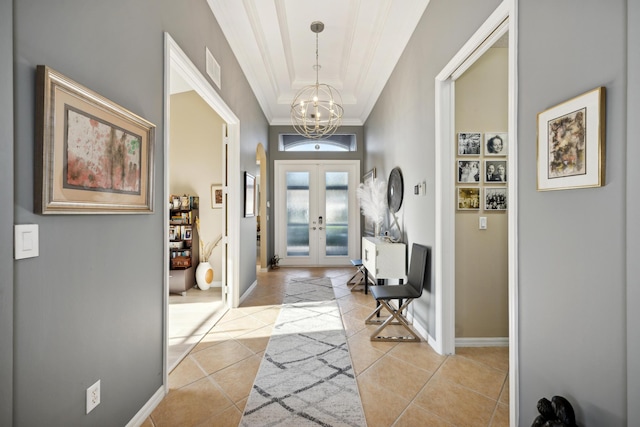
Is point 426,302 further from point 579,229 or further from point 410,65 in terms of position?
point 410,65

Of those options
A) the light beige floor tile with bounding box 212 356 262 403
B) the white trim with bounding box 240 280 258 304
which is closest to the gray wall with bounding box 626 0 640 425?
the light beige floor tile with bounding box 212 356 262 403

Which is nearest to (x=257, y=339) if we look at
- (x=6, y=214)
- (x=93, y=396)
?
(x=93, y=396)

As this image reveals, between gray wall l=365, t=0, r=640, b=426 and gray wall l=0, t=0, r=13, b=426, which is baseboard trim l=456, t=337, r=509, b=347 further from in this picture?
gray wall l=0, t=0, r=13, b=426

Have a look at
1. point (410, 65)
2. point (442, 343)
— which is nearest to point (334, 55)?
point (410, 65)

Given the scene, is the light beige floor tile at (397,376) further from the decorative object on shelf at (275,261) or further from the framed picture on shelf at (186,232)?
the decorative object on shelf at (275,261)

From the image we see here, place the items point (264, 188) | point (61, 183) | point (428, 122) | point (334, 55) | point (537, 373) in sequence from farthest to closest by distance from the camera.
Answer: point (264, 188)
point (334, 55)
point (428, 122)
point (537, 373)
point (61, 183)

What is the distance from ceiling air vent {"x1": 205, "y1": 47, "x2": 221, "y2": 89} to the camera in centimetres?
292

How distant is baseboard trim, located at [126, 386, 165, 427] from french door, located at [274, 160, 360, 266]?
503 cm

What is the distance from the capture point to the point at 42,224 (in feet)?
3.92

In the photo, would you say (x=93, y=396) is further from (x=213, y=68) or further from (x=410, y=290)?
(x=213, y=68)

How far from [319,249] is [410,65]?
4.42m

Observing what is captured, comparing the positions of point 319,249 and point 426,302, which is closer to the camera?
point 426,302

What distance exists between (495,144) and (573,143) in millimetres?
1710

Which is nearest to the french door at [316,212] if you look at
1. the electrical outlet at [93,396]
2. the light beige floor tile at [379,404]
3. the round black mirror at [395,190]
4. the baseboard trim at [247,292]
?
the baseboard trim at [247,292]
